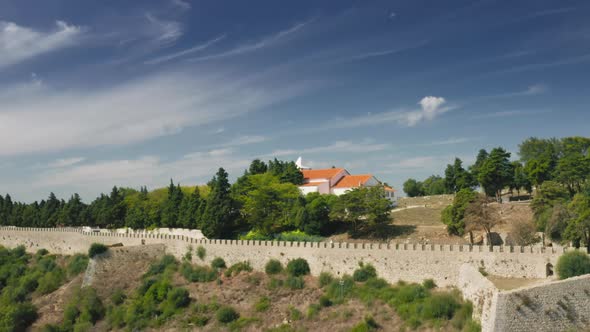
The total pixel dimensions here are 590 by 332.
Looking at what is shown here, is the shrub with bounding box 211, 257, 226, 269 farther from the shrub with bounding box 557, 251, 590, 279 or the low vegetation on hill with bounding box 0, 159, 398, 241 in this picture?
the shrub with bounding box 557, 251, 590, 279

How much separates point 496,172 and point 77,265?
38.5m

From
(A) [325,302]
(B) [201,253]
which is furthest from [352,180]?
(A) [325,302]

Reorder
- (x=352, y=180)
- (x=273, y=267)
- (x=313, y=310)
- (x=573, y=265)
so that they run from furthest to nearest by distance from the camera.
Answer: (x=352, y=180) → (x=273, y=267) → (x=313, y=310) → (x=573, y=265)

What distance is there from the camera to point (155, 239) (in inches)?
1594

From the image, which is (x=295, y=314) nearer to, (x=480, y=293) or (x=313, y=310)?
(x=313, y=310)

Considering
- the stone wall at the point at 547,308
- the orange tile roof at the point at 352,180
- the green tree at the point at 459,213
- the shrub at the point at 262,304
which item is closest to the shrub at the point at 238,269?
the shrub at the point at 262,304

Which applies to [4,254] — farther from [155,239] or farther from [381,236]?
[381,236]

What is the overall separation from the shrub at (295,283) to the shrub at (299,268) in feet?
1.42

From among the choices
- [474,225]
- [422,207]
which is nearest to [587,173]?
[474,225]

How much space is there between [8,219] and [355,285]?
58.1 m

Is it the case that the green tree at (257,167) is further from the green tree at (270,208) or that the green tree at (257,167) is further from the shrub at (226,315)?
the shrub at (226,315)

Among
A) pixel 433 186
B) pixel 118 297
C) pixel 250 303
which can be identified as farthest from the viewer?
pixel 433 186

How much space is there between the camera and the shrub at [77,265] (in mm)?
40969

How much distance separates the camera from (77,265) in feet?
136
